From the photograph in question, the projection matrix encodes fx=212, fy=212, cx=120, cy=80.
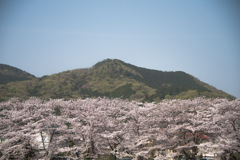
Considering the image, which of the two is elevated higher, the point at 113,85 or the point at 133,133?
the point at 113,85

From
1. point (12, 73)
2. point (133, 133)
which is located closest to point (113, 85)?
point (12, 73)

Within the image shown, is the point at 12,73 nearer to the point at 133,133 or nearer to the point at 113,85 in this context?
the point at 113,85

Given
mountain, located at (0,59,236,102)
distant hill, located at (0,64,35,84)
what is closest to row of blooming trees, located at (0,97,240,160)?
mountain, located at (0,59,236,102)

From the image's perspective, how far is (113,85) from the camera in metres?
97.3

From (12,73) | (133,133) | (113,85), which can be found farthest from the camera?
(12,73)

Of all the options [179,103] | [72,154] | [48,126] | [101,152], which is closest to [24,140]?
[48,126]

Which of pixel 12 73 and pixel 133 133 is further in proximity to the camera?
pixel 12 73

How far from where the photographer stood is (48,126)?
17.1m

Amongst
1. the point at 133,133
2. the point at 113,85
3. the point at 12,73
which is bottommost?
the point at 133,133

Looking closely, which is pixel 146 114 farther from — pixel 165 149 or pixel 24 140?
pixel 24 140

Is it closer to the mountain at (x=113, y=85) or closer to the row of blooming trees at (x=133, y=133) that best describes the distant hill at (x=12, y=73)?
the mountain at (x=113, y=85)

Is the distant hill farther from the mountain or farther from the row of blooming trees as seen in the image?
the row of blooming trees

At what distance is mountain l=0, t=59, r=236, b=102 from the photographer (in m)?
67.1

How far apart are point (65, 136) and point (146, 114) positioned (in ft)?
22.6
